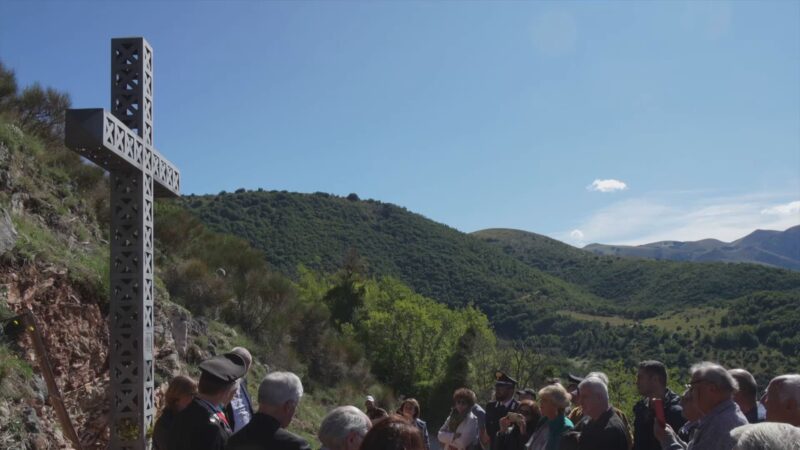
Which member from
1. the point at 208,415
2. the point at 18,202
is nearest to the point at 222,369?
the point at 208,415

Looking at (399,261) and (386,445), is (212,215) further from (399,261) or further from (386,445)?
(386,445)

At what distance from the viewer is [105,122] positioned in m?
6.57

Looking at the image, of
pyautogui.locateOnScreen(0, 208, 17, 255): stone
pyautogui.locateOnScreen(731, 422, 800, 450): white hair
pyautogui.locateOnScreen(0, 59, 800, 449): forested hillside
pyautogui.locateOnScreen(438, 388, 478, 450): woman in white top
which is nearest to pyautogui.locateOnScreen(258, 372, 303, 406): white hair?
pyautogui.locateOnScreen(731, 422, 800, 450): white hair

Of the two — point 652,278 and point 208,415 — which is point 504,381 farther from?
point 652,278

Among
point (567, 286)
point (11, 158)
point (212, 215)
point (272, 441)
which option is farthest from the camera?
point (567, 286)

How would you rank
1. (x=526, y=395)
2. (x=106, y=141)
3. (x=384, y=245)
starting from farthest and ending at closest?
(x=384, y=245) < (x=526, y=395) < (x=106, y=141)

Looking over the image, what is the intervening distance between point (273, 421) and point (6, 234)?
17.7 ft

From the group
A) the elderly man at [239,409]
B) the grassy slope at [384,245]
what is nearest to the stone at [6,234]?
the elderly man at [239,409]

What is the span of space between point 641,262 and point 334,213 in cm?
5916

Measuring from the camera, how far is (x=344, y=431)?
3225 mm

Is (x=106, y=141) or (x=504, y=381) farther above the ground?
(x=106, y=141)

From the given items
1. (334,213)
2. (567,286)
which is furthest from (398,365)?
(567,286)

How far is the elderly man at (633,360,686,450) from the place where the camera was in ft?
17.6

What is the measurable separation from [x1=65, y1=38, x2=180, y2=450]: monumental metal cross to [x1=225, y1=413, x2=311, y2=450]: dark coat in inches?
164
